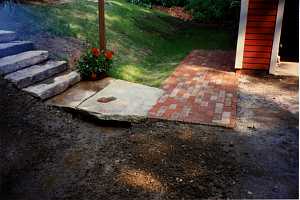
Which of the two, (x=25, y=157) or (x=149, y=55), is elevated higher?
(x=149, y=55)

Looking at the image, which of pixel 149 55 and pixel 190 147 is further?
pixel 149 55

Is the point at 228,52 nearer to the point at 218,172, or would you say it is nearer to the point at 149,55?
the point at 149,55

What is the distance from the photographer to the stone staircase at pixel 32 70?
209 inches

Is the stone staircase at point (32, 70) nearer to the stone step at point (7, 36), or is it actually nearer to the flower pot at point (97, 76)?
the stone step at point (7, 36)

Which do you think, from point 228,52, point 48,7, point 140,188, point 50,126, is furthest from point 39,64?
point 228,52

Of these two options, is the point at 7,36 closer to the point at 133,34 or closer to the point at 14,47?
the point at 14,47

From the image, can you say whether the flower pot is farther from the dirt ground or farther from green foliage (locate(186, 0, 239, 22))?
green foliage (locate(186, 0, 239, 22))

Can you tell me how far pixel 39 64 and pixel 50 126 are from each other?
1866mm

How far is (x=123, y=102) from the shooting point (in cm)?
529

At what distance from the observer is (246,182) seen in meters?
3.45

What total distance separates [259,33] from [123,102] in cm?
337

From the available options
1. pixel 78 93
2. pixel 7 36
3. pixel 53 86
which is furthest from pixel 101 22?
pixel 7 36

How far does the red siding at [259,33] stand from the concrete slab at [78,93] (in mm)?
2981

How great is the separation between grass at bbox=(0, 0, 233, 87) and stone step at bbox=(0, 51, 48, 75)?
124 centimetres
